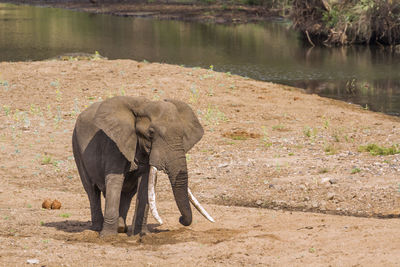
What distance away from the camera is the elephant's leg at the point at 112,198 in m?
9.29

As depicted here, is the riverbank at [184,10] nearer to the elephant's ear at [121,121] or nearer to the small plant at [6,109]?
the small plant at [6,109]

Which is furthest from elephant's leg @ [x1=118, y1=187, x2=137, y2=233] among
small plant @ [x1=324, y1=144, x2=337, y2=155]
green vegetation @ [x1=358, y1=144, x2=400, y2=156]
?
green vegetation @ [x1=358, y1=144, x2=400, y2=156]

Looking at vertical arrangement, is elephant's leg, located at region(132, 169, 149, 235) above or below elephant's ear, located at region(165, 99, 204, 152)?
below

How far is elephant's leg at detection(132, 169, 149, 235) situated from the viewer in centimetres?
931

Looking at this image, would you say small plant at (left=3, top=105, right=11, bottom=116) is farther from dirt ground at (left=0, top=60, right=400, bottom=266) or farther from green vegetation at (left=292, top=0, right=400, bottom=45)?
green vegetation at (left=292, top=0, right=400, bottom=45)

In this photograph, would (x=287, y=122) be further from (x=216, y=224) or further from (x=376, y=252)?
(x=376, y=252)

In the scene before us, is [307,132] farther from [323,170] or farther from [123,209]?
[123,209]

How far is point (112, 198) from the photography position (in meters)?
9.30

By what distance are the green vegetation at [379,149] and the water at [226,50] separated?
8423 mm

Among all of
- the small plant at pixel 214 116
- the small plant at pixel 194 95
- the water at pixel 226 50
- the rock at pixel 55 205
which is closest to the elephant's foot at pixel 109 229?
the rock at pixel 55 205

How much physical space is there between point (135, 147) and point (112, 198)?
2.61 ft

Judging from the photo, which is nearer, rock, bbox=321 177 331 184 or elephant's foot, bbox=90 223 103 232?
elephant's foot, bbox=90 223 103 232

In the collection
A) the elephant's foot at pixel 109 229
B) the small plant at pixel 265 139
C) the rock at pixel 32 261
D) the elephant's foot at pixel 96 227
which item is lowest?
the small plant at pixel 265 139

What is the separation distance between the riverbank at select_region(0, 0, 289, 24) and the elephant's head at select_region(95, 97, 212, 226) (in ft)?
168
